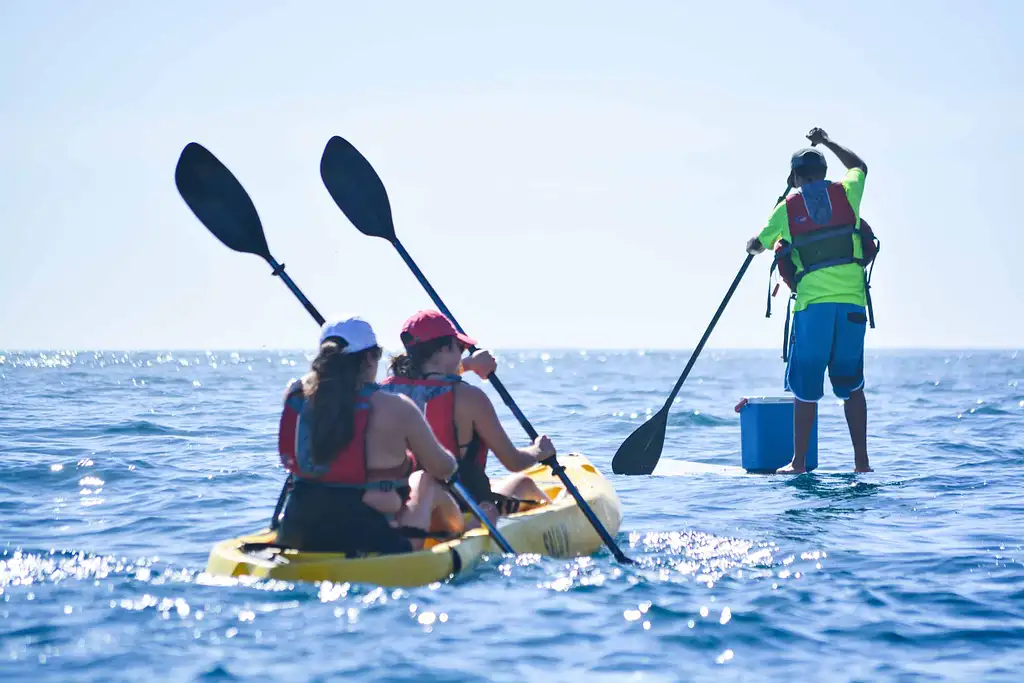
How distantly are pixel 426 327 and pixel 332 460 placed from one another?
3.51ft

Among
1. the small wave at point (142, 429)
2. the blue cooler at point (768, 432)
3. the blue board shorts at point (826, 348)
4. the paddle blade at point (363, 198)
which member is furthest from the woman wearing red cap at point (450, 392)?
the small wave at point (142, 429)

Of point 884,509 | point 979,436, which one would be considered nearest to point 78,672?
point 884,509

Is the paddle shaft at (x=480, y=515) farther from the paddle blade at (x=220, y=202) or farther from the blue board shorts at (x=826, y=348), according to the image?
the blue board shorts at (x=826, y=348)

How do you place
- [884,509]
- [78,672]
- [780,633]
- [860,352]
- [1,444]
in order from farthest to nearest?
[1,444] → [860,352] → [884,509] → [780,633] → [78,672]

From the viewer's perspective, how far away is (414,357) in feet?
20.0

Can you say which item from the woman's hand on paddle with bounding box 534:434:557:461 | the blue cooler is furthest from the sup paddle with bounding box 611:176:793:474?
the woman's hand on paddle with bounding box 534:434:557:461

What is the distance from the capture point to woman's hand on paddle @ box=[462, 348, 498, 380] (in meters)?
6.40

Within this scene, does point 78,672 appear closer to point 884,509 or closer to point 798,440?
point 884,509

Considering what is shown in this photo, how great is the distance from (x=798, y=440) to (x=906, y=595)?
3.90 m

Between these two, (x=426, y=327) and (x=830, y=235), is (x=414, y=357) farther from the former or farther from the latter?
(x=830, y=235)

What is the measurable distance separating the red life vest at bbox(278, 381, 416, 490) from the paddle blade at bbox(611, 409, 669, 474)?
514 centimetres

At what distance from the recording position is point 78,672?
4273 millimetres

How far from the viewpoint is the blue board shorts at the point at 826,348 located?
30.1 ft

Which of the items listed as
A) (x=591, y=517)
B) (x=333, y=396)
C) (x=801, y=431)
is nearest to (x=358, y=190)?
(x=591, y=517)
